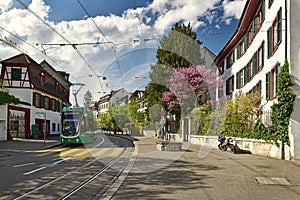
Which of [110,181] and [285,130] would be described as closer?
[110,181]

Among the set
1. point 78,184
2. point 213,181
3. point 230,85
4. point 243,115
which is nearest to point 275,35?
point 243,115

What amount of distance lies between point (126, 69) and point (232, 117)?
7.53 meters

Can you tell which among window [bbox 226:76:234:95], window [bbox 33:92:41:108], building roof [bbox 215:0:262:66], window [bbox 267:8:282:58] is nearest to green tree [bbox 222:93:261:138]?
window [bbox 267:8:282:58]

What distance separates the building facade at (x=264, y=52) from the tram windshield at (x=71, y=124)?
13.6 meters

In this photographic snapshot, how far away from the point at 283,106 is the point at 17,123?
102 ft

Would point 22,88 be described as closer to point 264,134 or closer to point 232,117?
point 232,117

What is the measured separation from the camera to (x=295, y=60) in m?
17.2

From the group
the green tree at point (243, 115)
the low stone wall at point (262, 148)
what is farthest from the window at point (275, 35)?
the low stone wall at point (262, 148)

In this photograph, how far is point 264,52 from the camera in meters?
24.3

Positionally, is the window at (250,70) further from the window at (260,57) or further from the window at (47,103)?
the window at (47,103)

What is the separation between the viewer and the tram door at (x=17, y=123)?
38919mm

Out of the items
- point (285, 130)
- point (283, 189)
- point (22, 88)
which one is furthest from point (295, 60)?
point (22, 88)

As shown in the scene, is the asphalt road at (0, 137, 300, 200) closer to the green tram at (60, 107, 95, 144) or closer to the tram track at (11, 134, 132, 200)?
the tram track at (11, 134, 132, 200)

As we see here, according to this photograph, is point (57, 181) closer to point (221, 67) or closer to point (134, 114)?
point (221, 67)
